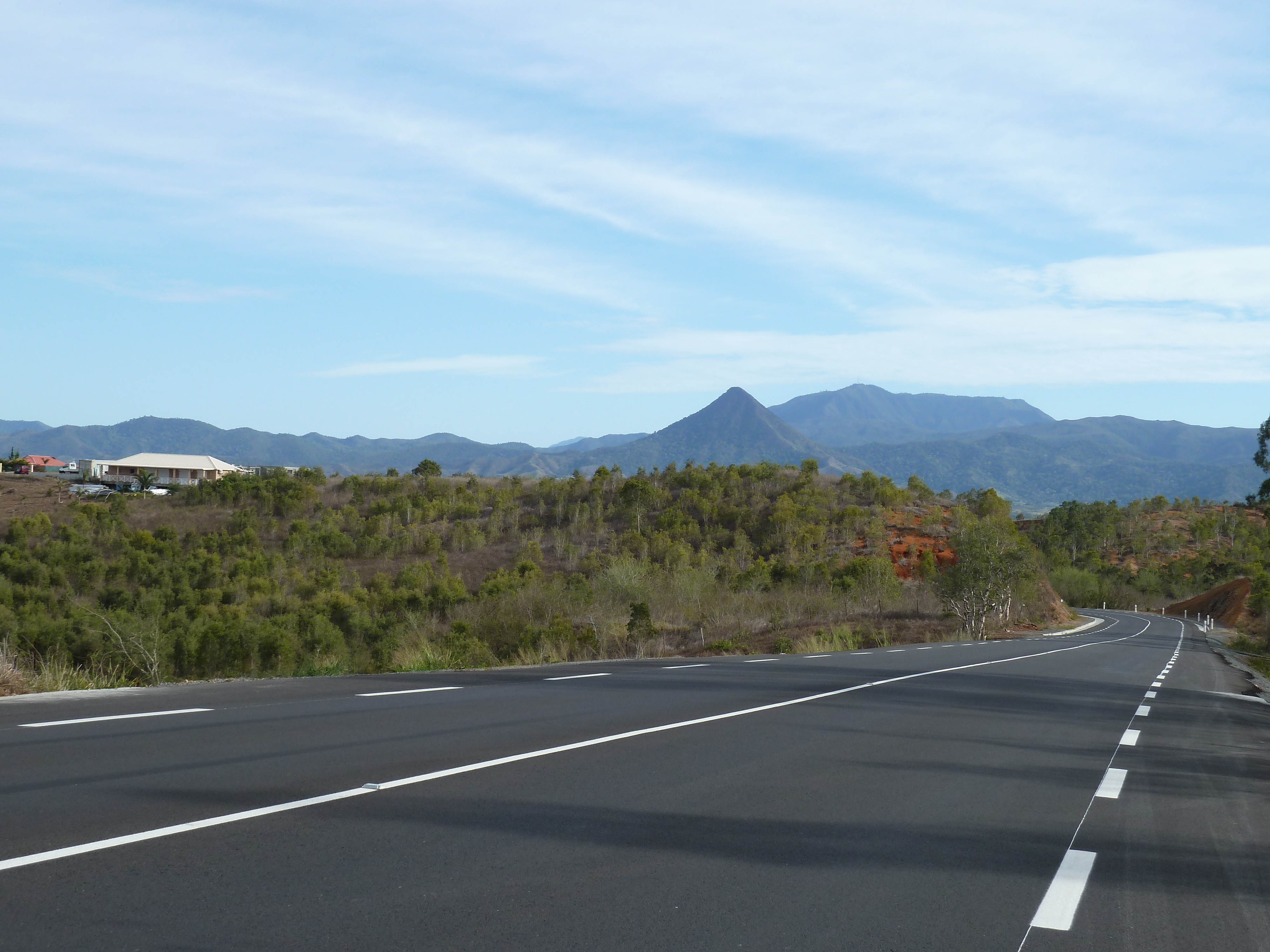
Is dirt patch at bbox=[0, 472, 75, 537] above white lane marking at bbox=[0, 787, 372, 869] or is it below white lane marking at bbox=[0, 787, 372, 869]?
below

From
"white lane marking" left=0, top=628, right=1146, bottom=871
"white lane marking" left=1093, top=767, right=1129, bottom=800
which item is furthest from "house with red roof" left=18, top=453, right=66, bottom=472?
"white lane marking" left=1093, top=767, right=1129, bottom=800

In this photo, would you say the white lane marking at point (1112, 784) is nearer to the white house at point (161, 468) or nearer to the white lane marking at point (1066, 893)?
the white lane marking at point (1066, 893)

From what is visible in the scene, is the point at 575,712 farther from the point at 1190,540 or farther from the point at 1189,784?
the point at 1190,540

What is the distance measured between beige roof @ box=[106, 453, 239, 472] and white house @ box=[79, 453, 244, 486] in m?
0.05

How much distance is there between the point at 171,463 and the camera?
535 feet

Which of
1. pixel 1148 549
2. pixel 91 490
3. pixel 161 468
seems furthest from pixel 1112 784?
pixel 161 468

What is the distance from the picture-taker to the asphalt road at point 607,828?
4.25 metres

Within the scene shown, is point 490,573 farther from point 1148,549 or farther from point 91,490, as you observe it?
point 1148,549

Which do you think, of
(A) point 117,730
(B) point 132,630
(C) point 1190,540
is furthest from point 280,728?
(C) point 1190,540

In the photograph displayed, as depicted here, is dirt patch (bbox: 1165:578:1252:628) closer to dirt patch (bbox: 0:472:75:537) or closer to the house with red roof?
dirt patch (bbox: 0:472:75:537)

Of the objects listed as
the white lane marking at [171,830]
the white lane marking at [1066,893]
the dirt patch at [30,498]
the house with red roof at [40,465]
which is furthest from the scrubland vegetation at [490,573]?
the house with red roof at [40,465]

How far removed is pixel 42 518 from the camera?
60156mm

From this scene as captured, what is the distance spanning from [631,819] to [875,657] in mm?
16383

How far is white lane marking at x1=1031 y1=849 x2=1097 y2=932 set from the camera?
4.61 meters
